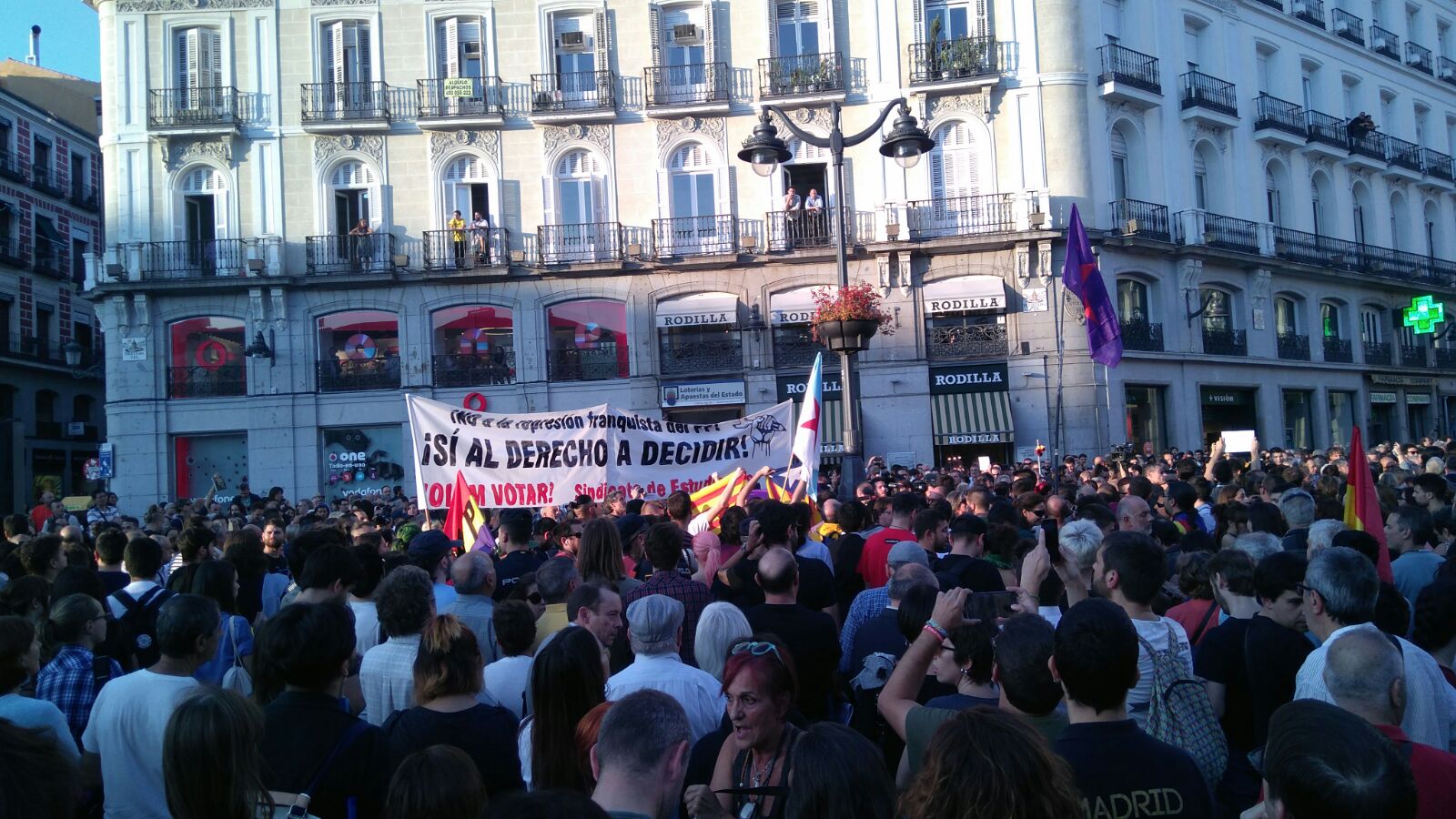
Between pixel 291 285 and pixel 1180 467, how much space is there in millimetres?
22271

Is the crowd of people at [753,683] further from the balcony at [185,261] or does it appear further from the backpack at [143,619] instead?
the balcony at [185,261]

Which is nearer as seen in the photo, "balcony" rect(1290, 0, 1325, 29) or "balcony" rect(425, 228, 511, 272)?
"balcony" rect(425, 228, 511, 272)

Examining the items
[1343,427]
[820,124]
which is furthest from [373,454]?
[1343,427]

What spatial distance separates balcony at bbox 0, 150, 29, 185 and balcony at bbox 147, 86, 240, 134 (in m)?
11.9

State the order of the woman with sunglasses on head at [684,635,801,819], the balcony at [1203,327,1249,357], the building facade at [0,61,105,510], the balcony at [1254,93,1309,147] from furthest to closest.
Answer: the building facade at [0,61,105,510] < the balcony at [1254,93,1309,147] < the balcony at [1203,327,1249,357] < the woman with sunglasses on head at [684,635,801,819]

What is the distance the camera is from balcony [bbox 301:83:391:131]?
28016 mm

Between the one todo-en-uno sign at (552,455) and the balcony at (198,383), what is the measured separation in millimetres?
18212

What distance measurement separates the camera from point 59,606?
17.2 ft

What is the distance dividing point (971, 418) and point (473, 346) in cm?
1235

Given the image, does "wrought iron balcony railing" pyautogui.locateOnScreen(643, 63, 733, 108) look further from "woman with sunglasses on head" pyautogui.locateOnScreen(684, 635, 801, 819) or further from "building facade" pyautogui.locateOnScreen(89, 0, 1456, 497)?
"woman with sunglasses on head" pyautogui.locateOnScreen(684, 635, 801, 819)

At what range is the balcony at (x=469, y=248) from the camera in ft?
91.7

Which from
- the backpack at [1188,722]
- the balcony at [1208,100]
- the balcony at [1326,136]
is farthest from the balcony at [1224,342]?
the backpack at [1188,722]

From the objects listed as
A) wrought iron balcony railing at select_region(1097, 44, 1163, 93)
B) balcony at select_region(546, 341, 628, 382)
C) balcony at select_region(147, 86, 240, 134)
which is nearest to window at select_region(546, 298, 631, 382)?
balcony at select_region(546, 341, 628, 382)

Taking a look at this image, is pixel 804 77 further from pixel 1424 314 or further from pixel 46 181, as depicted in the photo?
pixel 46 181
